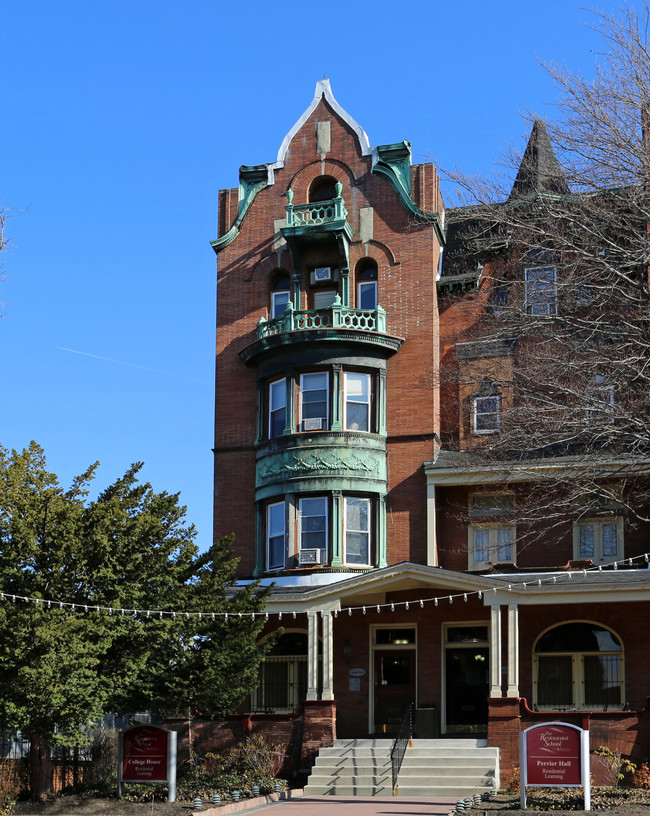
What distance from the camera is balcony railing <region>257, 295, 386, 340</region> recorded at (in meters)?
32.7

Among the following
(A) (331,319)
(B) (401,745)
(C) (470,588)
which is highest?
(A) (331,319)

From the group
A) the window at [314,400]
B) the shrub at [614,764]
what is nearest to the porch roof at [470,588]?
the shrub at [614,764]

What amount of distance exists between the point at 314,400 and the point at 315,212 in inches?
226

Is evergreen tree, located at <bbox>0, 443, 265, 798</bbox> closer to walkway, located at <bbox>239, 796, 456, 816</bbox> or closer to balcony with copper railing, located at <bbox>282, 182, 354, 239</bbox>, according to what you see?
walkway, located at <bbox>239, 796, 456, 816</bbox>

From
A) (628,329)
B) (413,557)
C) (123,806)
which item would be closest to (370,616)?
(413,557)

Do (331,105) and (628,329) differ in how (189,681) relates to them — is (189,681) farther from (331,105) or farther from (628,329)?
(331,105)

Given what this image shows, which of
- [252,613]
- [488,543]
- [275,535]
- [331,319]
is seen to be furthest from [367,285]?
[252,613]

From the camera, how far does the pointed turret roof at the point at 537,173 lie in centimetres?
2341

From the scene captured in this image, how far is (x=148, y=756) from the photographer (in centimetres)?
2283

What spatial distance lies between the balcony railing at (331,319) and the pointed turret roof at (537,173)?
20.1ft

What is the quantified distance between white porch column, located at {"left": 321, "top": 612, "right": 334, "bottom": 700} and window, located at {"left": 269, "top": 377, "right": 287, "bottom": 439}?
6.45 meters

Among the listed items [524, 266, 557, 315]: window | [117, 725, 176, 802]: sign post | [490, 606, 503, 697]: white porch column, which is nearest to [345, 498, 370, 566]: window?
[490, 606, 503, 697]: white porch column

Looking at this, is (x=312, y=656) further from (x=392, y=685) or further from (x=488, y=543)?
(x=488, y=543)

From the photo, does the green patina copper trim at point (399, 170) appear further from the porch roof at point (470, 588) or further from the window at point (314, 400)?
the porch roof at point (470, 588)
